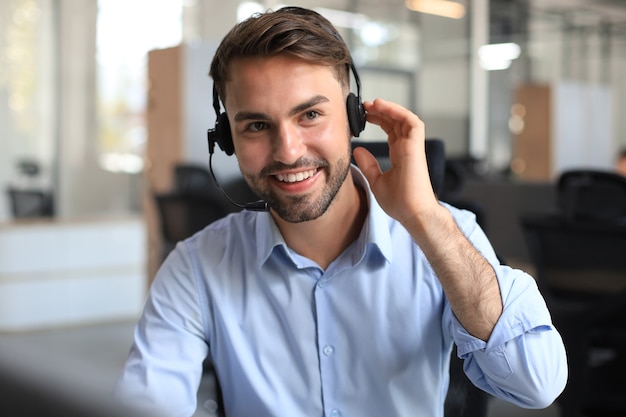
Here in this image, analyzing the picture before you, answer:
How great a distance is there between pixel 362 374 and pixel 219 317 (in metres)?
0.23

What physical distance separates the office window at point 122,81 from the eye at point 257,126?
581cm

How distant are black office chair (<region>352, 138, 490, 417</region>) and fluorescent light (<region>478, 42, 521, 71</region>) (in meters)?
7.89

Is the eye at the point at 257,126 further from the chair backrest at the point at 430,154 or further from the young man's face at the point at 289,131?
the chair backrest at the point at 430,154

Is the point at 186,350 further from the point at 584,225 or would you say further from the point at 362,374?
the point at 584,225

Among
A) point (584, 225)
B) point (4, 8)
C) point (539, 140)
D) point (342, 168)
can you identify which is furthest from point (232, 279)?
point (539, 140)

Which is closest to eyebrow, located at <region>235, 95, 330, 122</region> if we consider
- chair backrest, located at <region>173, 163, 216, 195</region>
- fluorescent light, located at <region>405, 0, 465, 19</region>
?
chair backrest, located at <region>173, 163, 216, 195</region>

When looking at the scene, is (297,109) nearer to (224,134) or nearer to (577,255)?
(224,134)

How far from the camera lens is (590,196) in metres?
4.05

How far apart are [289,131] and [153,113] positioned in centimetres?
380

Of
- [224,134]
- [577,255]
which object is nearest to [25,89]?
[577,255]

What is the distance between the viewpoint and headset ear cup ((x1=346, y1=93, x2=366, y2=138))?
1.26m

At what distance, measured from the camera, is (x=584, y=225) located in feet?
9.37

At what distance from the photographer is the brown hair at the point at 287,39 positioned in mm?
1165

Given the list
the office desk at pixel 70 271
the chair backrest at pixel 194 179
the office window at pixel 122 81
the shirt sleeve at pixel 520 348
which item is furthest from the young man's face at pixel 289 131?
the office window at pixel 122 81
